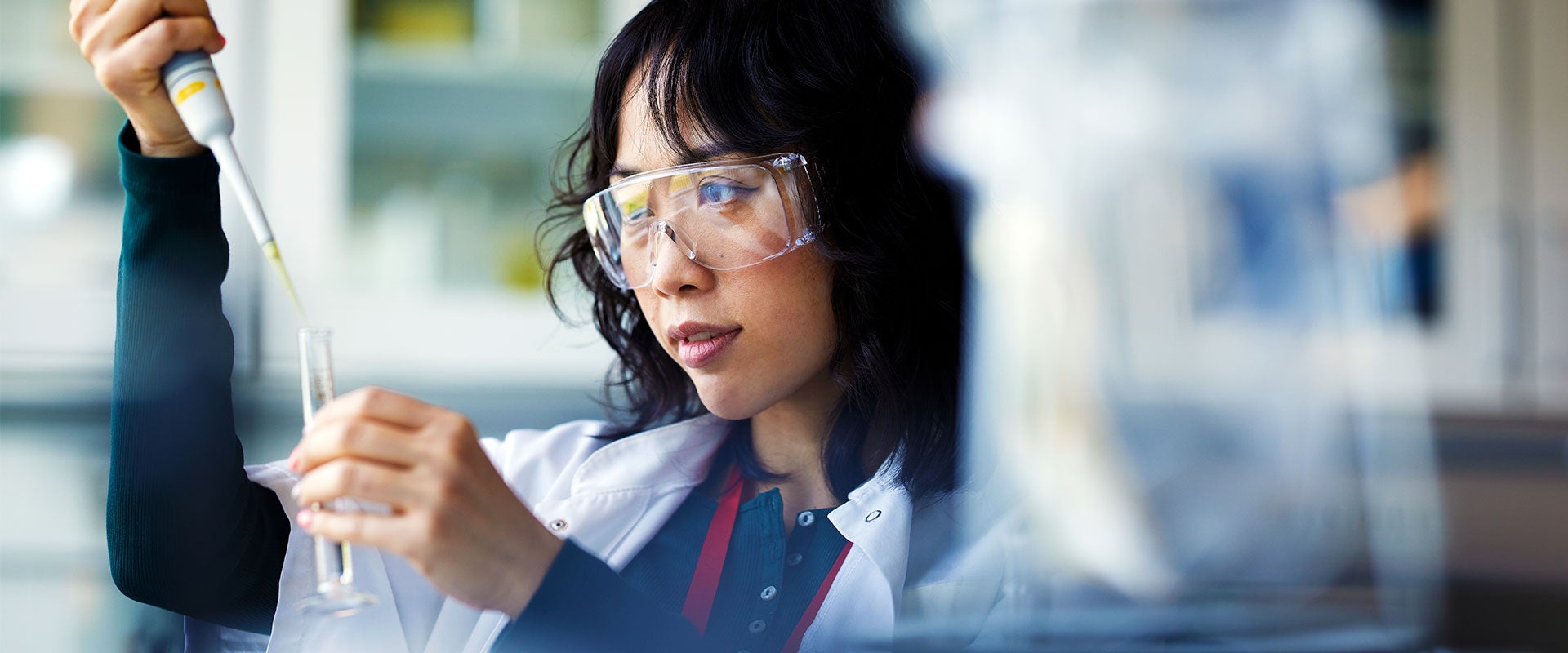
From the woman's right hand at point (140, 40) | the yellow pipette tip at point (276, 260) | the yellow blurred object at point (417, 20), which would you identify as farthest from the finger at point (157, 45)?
the yellow blurred object at point (417, 20)

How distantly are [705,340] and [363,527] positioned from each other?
0.37 metres

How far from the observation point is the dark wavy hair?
0.90 m

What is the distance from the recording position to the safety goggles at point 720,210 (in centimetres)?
86

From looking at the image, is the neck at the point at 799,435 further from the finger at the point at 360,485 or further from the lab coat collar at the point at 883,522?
the finger at the point at 360,485

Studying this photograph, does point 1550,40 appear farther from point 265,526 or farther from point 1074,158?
point 265,526

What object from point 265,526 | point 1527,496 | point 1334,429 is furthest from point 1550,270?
point 265,526

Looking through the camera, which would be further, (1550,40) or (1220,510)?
(1550,40)

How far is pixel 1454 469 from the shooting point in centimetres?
203

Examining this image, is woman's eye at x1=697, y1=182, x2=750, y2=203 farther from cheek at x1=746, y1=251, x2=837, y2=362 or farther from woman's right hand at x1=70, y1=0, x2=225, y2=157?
woman's right hand at x1=70, y1=0, x2=225, y2=157

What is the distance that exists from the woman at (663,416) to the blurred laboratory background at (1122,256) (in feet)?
1.66

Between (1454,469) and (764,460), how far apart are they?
5.50 feet

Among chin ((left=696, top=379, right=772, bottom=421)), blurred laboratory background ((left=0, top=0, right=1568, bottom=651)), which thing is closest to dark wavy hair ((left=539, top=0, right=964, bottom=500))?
chin ((left=696, top=379, right=772, bottom=421))

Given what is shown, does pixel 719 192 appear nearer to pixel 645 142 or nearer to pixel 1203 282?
pixel 645 142

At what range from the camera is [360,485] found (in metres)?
0.56
